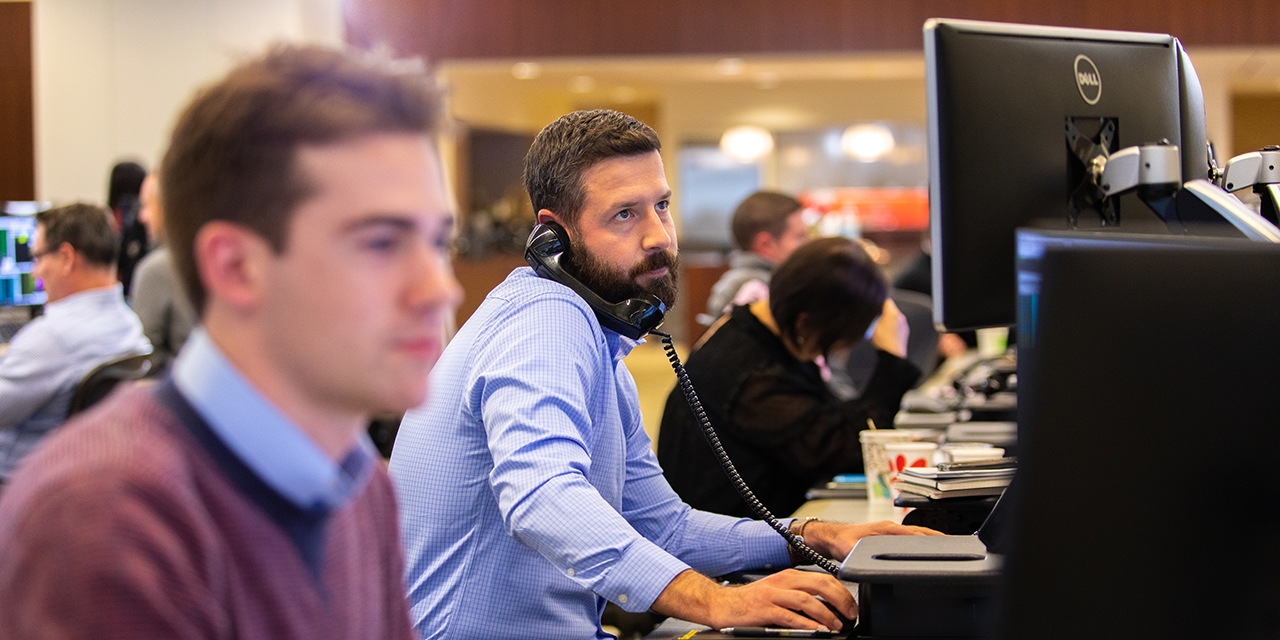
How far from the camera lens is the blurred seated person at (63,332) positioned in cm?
311

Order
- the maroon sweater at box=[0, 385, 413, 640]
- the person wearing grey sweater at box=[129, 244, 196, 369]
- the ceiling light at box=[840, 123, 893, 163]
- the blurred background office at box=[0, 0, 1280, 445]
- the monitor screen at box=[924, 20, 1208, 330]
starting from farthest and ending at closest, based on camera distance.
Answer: the ceiling light at box=[840, 123, 893, 163] < the blurred background office at box=[0, 0, 1280, 445] < the person wearing grey sweater at box=[129, 244, 196, 369] < the monitor screen at box=[924, 20, 1208, 330] < the maroon sweater at box=[0, 385, 413, 640]

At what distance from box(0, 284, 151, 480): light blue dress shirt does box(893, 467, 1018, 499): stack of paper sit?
2570 millimetres

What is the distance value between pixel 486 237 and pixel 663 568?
9.11m

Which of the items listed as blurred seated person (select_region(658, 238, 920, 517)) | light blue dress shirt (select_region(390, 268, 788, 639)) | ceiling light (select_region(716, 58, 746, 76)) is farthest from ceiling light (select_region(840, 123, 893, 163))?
light blue dress shirt (select_region(390, 268, 788, 639))

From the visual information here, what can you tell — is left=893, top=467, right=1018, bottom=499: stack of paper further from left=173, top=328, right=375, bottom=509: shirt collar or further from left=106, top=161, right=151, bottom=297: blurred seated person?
left=106, top=161, right=151, bottom=297: blurred seated person

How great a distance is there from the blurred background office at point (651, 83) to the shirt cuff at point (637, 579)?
2.25 m

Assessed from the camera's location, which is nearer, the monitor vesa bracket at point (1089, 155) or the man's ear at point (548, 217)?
the monitor vesa bracket at point (1089, 155)

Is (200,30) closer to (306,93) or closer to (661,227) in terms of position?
(661,227)

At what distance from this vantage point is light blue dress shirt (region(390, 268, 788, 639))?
118 cm

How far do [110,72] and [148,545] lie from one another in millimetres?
6870

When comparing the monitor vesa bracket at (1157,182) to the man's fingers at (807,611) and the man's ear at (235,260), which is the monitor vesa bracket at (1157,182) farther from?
the man's ear at (235,260)

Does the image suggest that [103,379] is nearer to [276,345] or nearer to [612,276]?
[612,276]

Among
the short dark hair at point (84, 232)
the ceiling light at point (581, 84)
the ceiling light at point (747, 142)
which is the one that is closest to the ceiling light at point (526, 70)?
the ceiling light at point (581, 84)

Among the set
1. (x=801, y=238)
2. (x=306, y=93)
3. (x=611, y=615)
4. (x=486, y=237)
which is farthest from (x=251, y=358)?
(x=486, y=237)
